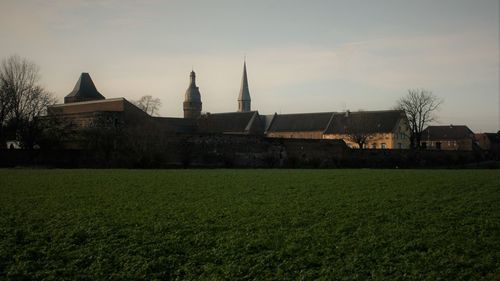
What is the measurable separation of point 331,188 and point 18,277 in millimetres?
12501

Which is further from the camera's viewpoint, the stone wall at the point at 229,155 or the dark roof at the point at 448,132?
the dark roof at the point at 448,132

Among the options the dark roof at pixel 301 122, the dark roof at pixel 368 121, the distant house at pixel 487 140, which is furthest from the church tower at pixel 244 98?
the distant house at pixel 487 140

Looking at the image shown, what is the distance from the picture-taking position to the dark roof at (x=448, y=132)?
269ft

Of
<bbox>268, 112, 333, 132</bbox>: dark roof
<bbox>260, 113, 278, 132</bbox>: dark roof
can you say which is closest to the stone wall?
<bbox>268, 112, 333, 132</bbox>: dark roof

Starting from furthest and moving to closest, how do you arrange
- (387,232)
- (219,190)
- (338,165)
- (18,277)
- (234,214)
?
(338,165), (219,190), (234,214), (387,232), (18,277)

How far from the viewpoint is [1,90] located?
44.5m

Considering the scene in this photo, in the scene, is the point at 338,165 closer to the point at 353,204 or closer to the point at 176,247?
the point at 353,204

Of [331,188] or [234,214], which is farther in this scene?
[331,188]

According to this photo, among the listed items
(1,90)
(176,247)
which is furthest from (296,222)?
(1,90)

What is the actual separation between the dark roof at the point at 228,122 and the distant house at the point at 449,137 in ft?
89.6

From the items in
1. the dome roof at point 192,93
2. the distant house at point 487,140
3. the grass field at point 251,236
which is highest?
the dome roof at point 192,93

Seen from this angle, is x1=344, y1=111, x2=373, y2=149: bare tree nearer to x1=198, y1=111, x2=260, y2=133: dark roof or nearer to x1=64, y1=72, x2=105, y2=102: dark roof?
x1=198, y1=111, x2=260, y2=133: dark roof

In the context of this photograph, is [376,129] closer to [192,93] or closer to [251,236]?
[192,93]

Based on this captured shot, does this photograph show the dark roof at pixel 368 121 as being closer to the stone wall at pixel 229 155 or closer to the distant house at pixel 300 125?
the distant house at pixel 300 125
